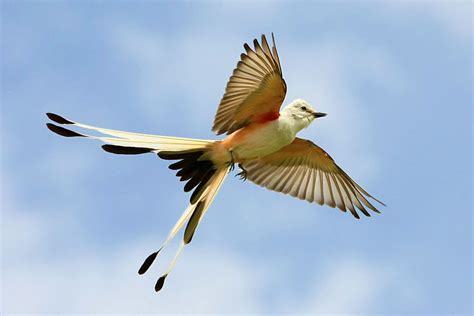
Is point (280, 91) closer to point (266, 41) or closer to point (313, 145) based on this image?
point (266, 41)

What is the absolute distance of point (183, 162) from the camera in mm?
7316

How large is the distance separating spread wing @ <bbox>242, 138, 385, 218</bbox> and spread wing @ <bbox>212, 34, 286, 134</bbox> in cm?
104

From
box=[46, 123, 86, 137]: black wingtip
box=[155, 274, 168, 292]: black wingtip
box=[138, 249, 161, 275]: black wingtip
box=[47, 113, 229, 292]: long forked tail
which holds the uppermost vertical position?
box=[46, 123, 86, 137]: black wingtip

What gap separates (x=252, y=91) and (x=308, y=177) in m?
1.74

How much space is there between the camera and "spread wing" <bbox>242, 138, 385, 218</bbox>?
8.56 meters

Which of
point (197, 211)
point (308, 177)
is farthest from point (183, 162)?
point (308, 177)

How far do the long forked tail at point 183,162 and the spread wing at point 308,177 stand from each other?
106 cm

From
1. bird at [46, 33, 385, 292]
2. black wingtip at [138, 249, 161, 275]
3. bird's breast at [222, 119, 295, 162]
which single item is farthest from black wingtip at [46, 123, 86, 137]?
bird's breast at [222, 119, 295, 162]

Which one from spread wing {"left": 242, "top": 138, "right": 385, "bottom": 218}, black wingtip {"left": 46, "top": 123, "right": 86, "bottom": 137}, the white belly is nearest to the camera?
black wingtip {"left": 46, "top": 123, "right": 86, "bottom": 137}

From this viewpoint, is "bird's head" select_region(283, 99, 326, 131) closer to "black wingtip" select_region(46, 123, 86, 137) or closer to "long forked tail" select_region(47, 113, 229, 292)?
"long forked tail" select_region(47, 113, 229, 292)

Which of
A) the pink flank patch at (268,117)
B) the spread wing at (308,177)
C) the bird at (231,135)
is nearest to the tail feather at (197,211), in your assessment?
the bird at (231,135)

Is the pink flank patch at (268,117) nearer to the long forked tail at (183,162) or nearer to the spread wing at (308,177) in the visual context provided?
the long forked tail at (183,162)

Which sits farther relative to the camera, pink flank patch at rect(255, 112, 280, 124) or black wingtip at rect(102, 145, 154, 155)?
pink flank patch at rect(255, 112, 280, 124)

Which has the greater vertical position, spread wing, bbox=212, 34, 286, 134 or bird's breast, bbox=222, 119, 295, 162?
spread wing, bbox=212, 34, 286, 134
